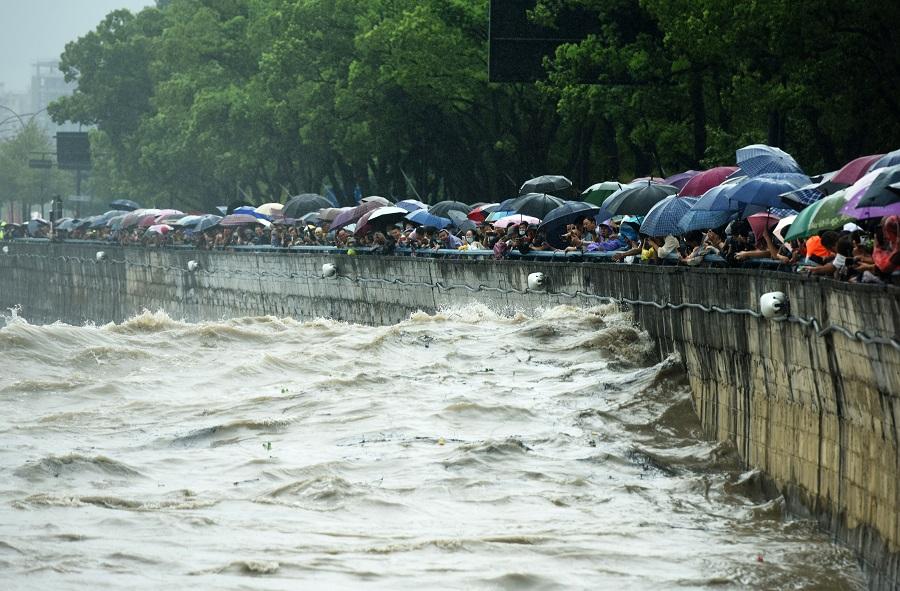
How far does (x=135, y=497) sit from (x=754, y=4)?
57.9 feet

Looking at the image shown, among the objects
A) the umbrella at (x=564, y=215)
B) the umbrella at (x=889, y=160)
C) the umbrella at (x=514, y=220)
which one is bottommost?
the umbrella at (x=514, y=220)

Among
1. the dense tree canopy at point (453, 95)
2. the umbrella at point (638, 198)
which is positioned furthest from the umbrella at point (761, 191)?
the dense tree canopy at point (453, 95)

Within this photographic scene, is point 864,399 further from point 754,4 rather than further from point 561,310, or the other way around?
point 754,4

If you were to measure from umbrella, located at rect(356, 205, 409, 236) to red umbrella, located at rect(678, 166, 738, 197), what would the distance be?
40.1ft

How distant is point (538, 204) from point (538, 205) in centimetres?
2

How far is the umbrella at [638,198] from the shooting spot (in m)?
26.7

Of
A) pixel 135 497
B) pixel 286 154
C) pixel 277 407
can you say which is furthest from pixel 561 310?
pixel 286 154

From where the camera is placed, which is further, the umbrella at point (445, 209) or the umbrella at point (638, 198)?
the umbrella at point (445, 209)

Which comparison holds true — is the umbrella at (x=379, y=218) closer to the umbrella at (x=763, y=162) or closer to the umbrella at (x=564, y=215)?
the umbrella at (x=564, y=215)

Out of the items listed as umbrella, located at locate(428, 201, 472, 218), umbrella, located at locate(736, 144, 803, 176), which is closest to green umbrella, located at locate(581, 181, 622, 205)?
umbrella, located at locate(428, 201, 472, 218)

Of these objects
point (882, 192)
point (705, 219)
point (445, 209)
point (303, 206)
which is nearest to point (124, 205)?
point (303, 206)

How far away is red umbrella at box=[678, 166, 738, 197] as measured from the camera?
25.5m

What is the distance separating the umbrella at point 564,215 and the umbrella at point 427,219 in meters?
7.01

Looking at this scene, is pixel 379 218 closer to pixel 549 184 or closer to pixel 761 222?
pixel 549 184
